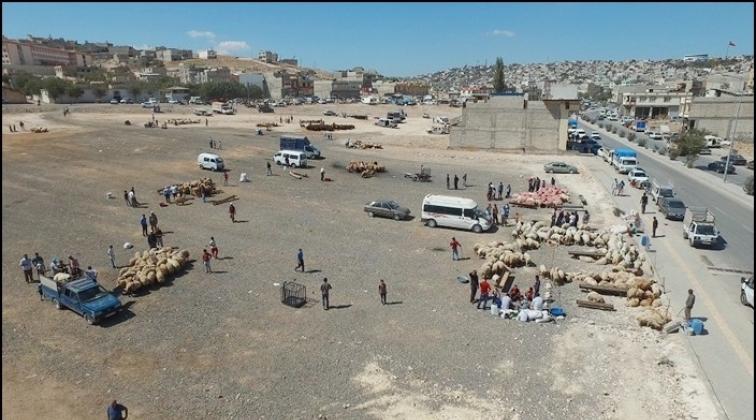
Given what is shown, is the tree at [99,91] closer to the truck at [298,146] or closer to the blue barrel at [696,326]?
the truck at [298,146]

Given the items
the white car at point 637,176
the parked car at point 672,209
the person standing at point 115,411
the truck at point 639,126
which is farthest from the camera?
the truck at point 639,126

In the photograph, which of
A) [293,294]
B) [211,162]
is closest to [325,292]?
[293,294]

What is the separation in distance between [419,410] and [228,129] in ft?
226

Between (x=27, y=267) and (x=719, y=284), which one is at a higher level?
(x=719, y=284)

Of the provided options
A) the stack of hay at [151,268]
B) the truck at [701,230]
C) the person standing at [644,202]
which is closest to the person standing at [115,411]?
the stack of hay at [151,268]

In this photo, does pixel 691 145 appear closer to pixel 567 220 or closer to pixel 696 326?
pixel 567 220

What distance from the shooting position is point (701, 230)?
982 inches

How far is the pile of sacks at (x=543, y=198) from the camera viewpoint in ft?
114

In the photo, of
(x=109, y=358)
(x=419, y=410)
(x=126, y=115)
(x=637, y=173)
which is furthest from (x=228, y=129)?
(x=419, y=410)

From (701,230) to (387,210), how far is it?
17.3 meters

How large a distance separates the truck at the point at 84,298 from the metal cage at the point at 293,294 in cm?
650

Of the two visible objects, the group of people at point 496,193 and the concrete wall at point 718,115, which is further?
the concrete wall at point 718,115

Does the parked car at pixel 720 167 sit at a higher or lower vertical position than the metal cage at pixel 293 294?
higher

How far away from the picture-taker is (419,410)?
1367 cm
